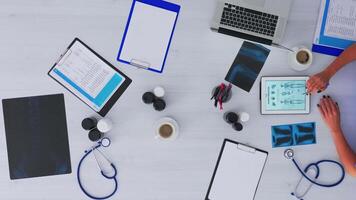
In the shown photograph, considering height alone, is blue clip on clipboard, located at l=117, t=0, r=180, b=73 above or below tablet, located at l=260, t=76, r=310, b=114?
above

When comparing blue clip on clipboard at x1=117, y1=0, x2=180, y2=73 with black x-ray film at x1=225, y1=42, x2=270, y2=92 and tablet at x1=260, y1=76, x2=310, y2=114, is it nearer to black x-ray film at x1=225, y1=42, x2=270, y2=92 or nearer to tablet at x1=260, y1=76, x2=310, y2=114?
black x-ray film at x1=225, y1=42, x2=270, y2=92

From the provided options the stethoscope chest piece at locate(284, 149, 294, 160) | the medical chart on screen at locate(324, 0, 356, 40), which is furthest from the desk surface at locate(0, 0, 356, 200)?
the medical chart on screen at locate(324, 0, 356, 40)

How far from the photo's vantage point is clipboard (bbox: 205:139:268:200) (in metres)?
1.29

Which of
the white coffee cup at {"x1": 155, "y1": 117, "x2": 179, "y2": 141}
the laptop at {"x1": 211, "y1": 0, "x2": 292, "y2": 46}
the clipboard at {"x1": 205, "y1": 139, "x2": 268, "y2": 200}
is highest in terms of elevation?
the laptop at {"x1": 211, "y1": 0, "x2": 292, "y2": 46}

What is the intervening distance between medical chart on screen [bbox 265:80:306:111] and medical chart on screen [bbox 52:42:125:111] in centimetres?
66

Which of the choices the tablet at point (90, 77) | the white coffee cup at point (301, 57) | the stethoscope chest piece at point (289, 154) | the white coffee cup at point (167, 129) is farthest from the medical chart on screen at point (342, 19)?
the tablet at point (90, 77)

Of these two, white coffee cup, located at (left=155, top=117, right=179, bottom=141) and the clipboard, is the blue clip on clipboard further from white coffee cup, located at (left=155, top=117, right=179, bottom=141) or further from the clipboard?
the clipboard

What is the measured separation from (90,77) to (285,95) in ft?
2.73

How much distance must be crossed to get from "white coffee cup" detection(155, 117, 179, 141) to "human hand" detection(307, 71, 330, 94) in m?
0.58

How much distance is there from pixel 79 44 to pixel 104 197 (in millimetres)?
649

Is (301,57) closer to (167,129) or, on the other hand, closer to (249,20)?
(249,20)

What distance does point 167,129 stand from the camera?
127 cm

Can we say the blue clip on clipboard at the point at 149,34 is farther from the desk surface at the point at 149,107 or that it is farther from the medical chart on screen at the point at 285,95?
the medical chart on screen at the point at 285,95

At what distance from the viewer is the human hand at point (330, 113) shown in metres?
1.27
